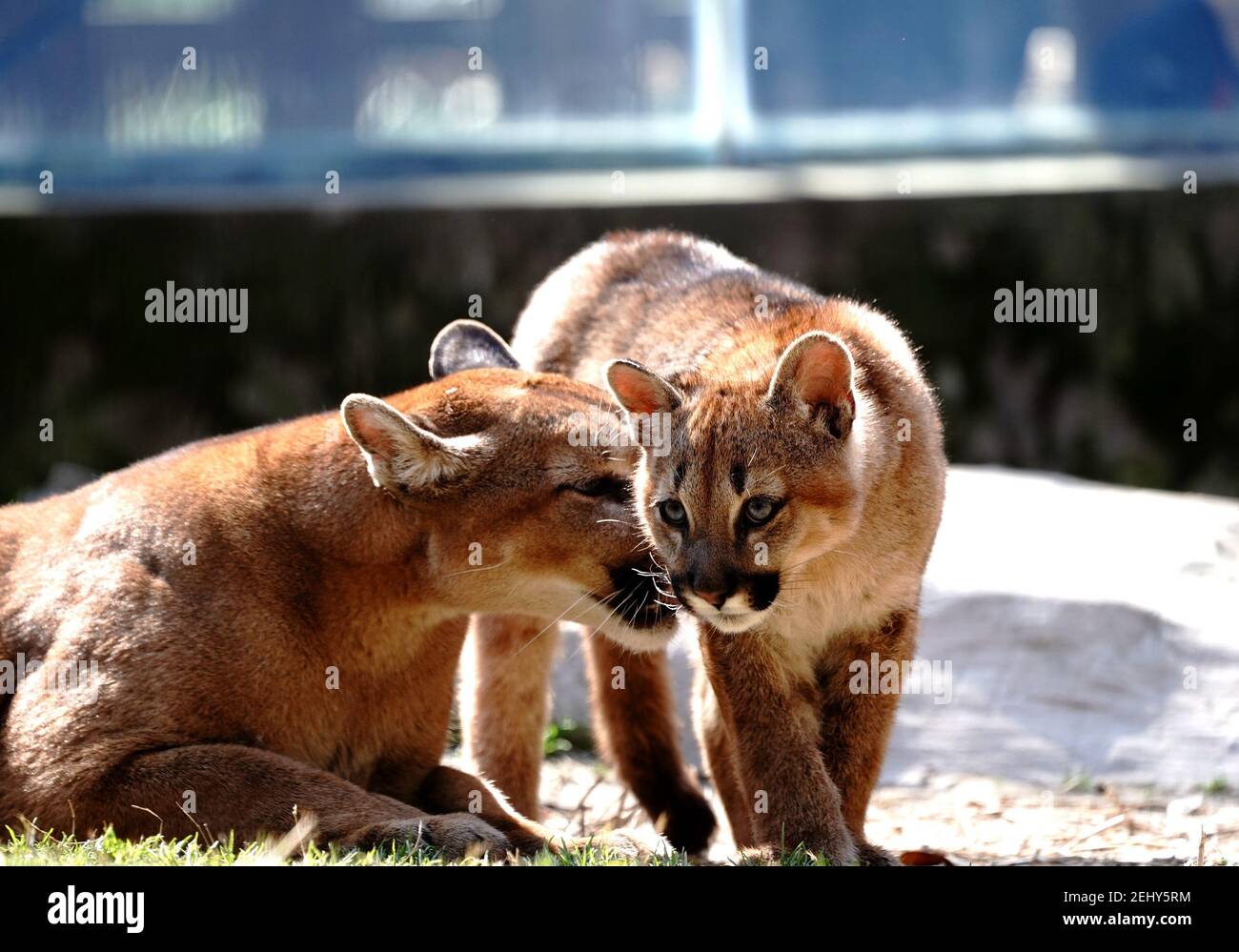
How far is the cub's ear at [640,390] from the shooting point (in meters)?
6.47

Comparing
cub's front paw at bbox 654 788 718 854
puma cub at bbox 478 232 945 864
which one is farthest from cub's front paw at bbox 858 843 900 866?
cub's front paw at bbox 654 788 718 854

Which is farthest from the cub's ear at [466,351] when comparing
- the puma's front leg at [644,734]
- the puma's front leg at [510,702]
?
the puma's front leg at [644,734]

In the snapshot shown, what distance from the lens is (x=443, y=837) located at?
580cm

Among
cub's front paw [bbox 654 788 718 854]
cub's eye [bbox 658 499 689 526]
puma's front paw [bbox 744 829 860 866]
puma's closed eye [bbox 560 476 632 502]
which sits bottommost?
cub's front paw [bbox 654 788 718 854]

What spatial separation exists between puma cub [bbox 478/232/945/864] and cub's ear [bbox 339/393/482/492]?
2.37 feet

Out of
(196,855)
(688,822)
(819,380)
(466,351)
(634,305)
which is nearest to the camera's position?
(196,855)

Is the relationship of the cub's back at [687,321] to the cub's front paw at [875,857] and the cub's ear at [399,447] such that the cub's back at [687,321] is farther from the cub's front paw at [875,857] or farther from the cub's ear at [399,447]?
the cub's front paw at [875,857]

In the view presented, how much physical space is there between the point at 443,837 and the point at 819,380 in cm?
218

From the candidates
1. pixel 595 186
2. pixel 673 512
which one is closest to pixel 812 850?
pixel 673 512

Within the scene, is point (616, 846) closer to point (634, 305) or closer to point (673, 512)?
point (673, 512)

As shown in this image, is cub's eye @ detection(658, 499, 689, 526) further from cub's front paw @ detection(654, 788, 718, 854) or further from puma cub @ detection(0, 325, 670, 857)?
cub's front paw @ detection(654, 788, 718, 854)

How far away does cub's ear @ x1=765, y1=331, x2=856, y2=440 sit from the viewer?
6211 millimetres

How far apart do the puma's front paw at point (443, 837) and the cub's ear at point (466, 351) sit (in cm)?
216

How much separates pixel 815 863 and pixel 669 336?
2604 mm
